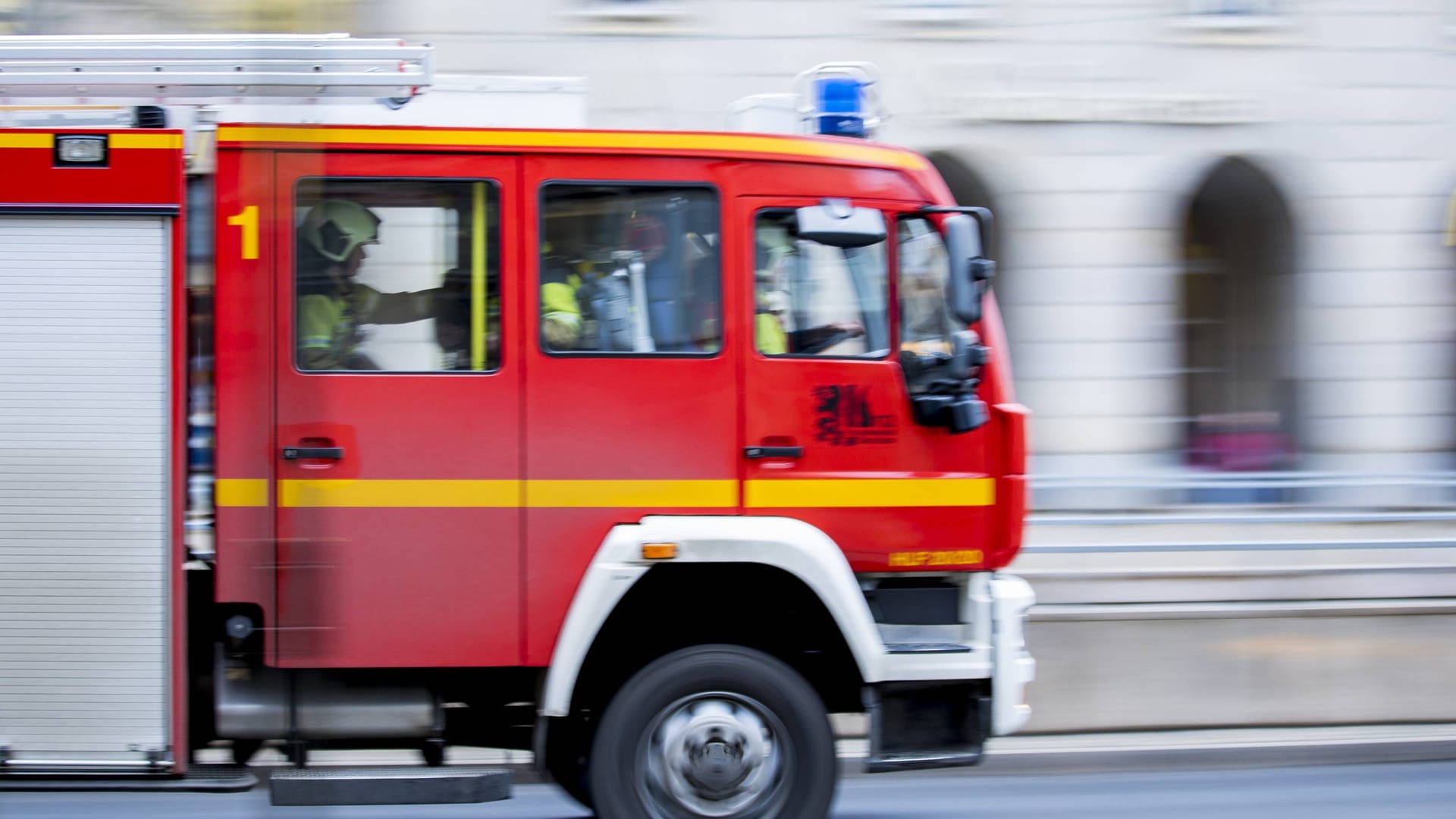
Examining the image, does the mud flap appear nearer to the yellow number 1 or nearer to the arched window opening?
the yellow number 1

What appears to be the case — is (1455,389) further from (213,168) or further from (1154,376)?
(213,168)

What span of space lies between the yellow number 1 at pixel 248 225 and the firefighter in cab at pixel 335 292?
131 millimetres

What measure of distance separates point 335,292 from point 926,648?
220cm

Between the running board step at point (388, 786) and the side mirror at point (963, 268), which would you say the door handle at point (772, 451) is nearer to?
the side mirror at point (963, 268)

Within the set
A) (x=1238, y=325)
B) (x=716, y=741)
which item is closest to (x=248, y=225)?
(x=716, y=741)

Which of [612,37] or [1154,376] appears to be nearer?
[612,37]

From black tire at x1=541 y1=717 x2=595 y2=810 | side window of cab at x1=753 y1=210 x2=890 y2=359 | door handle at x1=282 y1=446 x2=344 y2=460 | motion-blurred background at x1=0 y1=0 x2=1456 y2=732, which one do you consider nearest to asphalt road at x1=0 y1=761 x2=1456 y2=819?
black tire at x1=541 y1=717 x2=595 y2=810

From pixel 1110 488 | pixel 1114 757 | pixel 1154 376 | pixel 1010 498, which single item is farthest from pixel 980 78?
pixel 1010 498

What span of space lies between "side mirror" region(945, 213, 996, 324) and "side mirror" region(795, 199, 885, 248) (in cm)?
26

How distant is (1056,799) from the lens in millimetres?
6176

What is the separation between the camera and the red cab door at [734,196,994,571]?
15.5 feet

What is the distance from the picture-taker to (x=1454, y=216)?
1270 cm

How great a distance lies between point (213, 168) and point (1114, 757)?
4571 mm

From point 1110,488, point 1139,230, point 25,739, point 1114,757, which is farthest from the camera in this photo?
point 1139,230
